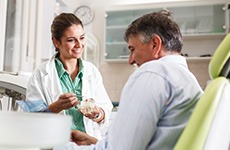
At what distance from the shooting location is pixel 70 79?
166cm

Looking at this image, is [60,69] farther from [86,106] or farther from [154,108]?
[154,108]

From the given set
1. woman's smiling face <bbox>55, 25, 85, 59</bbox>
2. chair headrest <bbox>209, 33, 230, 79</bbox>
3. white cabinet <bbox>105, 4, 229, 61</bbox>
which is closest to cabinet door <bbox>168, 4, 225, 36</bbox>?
white cabinet <bbox>105, 4, 229, 61</bbox>

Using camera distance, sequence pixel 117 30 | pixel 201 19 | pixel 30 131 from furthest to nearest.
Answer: pixel 117 30, pixel 201 19, pixel 30 131

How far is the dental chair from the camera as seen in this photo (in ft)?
1.83

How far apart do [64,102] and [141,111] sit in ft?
2.08

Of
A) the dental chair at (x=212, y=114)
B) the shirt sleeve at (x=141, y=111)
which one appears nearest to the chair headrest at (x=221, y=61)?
the dental chair at (x=212, y=114)

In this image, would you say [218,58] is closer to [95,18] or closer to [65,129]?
[65,129]

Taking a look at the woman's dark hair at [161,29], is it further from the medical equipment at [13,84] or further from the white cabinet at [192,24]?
the white cabinet at [192,24]

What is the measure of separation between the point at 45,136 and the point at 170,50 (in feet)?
2.91

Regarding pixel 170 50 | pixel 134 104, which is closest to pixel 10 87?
pixel 170 50

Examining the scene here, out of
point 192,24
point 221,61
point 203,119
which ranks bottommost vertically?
point 203,119

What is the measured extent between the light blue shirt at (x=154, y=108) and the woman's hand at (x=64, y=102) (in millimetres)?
534

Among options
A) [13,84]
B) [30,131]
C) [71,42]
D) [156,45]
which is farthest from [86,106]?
[30,131]

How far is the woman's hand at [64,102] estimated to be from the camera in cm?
132
